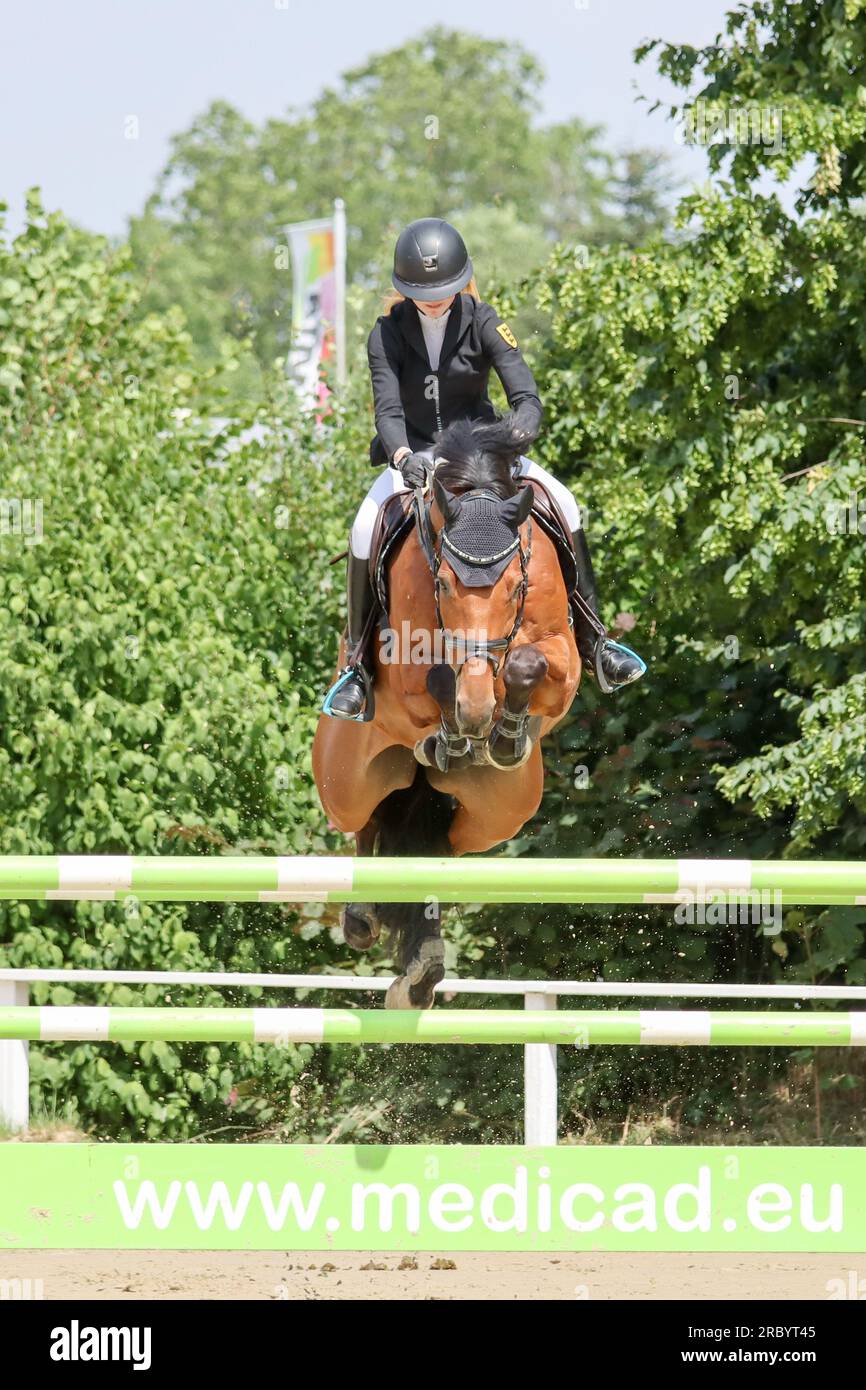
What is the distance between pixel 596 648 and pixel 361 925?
1257mm

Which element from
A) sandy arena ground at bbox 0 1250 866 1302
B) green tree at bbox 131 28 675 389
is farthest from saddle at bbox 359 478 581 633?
green tree at bbox 131 28 675 389

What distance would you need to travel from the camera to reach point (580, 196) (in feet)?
183

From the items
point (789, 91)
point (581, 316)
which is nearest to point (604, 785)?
point (581, 316)

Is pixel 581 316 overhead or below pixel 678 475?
overhead

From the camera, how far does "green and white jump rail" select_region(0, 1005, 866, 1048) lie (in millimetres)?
4543

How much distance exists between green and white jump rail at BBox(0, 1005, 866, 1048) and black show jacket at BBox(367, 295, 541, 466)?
5.81ft

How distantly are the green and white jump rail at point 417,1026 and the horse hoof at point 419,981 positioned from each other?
0.39m

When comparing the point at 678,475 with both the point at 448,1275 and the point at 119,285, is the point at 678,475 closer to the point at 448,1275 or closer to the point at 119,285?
the point at 448,1275

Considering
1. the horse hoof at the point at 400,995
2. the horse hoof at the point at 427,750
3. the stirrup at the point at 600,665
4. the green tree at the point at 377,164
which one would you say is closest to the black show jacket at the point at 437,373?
the stirrup at the point at 600,665

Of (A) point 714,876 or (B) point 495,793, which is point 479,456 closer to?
(B) point 495,793

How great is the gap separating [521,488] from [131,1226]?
236 centimetres

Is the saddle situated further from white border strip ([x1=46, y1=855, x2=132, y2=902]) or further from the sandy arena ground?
the sandy arena ground

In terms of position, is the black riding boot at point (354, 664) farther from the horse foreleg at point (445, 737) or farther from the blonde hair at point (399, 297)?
the blonde hair at point (399, 297)
